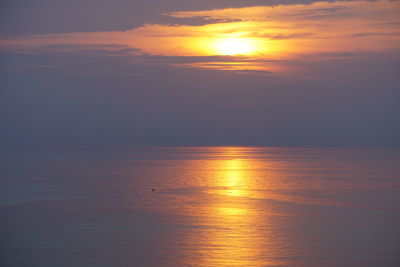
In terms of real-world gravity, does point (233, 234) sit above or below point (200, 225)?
below

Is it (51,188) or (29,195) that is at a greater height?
(51,188)

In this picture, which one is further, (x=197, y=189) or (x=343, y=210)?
(x=197, y=189)

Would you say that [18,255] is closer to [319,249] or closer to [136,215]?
[136,215]

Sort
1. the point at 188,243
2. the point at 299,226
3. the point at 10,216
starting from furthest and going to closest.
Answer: the point at 10,216 → the point at 299,226 → the point at 188,243

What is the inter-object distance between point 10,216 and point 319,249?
19422 mm

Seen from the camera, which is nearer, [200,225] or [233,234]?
[233,234]

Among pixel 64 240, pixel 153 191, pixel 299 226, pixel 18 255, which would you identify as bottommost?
pixel 18 255

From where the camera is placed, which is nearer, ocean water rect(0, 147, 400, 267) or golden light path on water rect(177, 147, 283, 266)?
golden light path on water rect(177, 147, 283, 266)

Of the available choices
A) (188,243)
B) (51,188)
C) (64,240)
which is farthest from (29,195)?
(188,243)

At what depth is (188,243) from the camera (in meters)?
26.4

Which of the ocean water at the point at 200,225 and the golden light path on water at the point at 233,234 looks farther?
the ocean water at the point at 200,225

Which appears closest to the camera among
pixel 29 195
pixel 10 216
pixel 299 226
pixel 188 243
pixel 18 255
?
pixel 18 255

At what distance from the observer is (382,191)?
48.6 metres

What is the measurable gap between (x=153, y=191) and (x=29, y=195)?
10492 mm
